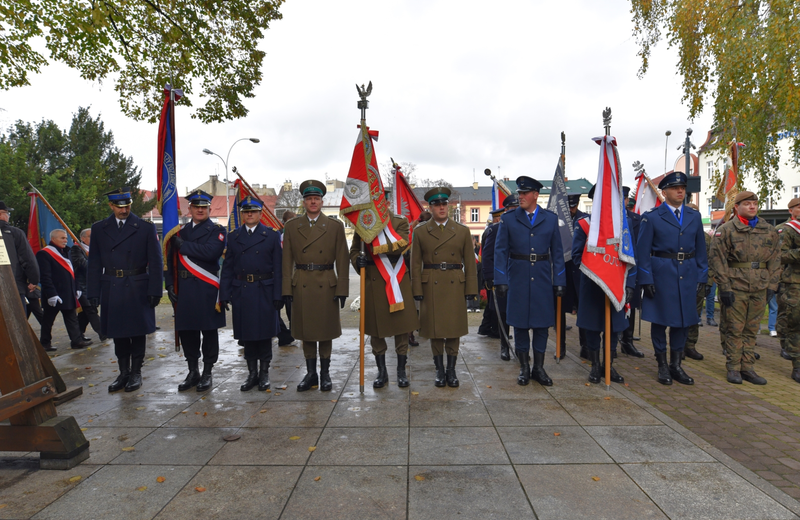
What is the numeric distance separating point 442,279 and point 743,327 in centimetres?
364

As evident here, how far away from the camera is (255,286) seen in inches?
218

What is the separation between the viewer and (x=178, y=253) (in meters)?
5.72

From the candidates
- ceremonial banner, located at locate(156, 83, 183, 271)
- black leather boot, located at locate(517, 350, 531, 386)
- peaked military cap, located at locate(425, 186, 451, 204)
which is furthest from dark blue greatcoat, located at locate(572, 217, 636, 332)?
ceremonial banner, located at locate(156, 83, 183, 271)

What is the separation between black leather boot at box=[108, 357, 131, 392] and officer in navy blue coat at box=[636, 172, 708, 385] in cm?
599

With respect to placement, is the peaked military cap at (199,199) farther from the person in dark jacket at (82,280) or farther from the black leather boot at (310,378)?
the person in dark jacket at (82,280)

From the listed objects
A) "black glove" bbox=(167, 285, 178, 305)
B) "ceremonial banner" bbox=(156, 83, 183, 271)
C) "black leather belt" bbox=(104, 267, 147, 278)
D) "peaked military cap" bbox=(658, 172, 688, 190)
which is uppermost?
"ceremonial banner" bbox=(156, 83, 183, 271)

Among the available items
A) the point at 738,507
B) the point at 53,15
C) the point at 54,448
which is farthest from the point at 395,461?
the point at 53,15

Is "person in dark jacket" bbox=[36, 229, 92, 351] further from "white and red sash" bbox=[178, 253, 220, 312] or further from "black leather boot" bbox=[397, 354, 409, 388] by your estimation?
"black leather boot" bbox=[397, 354, 409, 388]

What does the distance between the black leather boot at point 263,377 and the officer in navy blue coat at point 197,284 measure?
60 centimetres

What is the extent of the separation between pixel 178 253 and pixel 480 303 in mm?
8875

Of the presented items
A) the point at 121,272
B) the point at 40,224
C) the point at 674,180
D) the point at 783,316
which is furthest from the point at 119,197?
the point at 783,316

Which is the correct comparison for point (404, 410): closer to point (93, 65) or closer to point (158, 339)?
point (158, 339)

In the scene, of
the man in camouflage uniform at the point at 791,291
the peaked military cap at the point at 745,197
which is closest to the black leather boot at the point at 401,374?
the peaked military cap at the point at 745,197

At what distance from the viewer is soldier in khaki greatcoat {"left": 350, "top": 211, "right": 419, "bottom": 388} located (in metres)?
5.49
